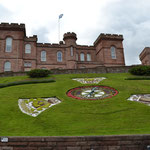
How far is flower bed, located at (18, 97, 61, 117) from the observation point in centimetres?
1378

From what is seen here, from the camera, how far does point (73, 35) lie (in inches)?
1831

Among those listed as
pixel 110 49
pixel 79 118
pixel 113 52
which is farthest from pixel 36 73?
pixel 113 52

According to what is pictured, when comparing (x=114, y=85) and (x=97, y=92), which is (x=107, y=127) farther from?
(x=114, y=85)

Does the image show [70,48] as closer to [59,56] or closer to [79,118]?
[59,56]

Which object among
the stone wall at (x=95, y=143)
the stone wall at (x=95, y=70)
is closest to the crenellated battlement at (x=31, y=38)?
the stone wall at (x=95, y=70)

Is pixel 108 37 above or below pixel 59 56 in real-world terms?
above

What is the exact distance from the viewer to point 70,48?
46531 millimetres

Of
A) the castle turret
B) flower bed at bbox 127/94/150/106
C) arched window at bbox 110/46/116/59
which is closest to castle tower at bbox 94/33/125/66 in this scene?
arched window at bbox 110/46/116/59

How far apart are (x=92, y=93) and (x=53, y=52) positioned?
99.7 ft

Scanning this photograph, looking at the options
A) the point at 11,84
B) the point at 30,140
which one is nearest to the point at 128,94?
the point at 30,140

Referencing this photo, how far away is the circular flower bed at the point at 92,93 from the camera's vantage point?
1719cm

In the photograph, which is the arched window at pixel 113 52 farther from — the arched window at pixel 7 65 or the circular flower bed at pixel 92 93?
the circular flower bed at pixel 92 93

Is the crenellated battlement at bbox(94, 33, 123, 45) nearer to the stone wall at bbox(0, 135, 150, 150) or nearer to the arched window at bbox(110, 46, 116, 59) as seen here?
the arched window at bbox(110, 46, 116, 59)

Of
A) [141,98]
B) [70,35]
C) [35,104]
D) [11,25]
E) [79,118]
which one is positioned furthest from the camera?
[70,35]
